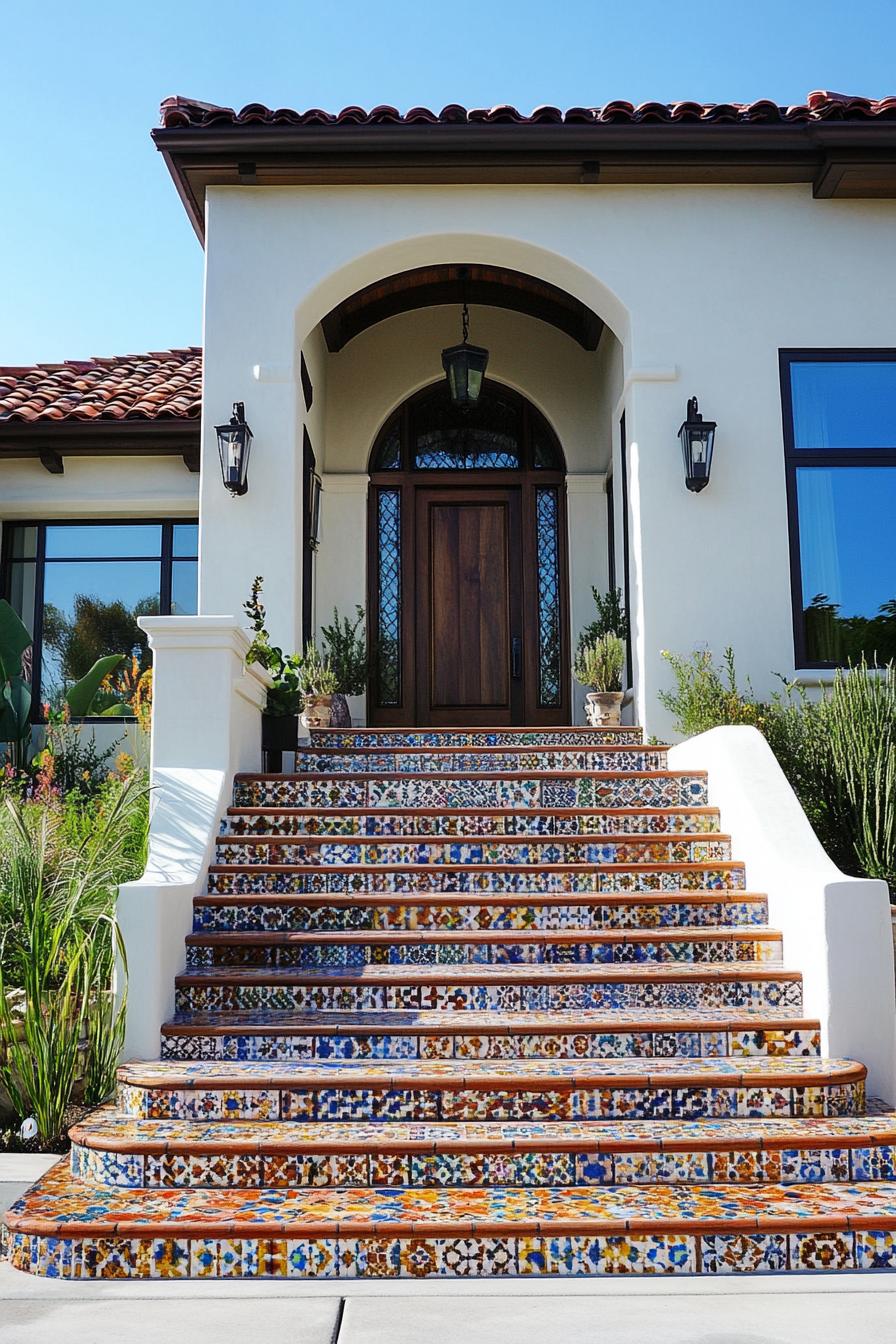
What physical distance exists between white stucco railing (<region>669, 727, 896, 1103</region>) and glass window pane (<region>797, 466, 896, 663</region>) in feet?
9.75

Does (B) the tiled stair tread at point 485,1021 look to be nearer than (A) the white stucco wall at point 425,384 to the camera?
Yes

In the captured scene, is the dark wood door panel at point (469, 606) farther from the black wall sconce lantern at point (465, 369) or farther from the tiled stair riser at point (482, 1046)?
the tiled stair riser at point (482, 1046)

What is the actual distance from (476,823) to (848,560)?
4.02 meters

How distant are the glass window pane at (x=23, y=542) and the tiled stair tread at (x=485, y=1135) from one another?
305 inches

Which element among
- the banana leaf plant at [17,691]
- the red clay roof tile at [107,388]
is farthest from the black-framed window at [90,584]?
the red clay roof tile at [107,388]

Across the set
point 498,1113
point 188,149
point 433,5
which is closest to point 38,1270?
point 498,1113

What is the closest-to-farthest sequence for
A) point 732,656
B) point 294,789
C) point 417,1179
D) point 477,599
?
point 417,1179, point 294,789, point 732,656, point 477,599

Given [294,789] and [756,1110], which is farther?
[294,789]

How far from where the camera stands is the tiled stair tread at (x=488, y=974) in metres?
5.64

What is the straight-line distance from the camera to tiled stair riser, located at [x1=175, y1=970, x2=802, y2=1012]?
5.62 m

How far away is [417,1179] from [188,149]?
25.1ft

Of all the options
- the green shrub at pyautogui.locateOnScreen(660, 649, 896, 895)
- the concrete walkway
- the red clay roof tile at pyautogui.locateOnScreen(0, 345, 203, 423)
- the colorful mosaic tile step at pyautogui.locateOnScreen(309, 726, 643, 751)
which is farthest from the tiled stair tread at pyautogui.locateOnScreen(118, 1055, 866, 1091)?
the red clay roof tile at pyautogui.locateOnScreen(0, 345, 203, 423)

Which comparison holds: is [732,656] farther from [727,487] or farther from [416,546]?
[416,546]

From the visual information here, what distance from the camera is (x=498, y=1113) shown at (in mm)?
4906
